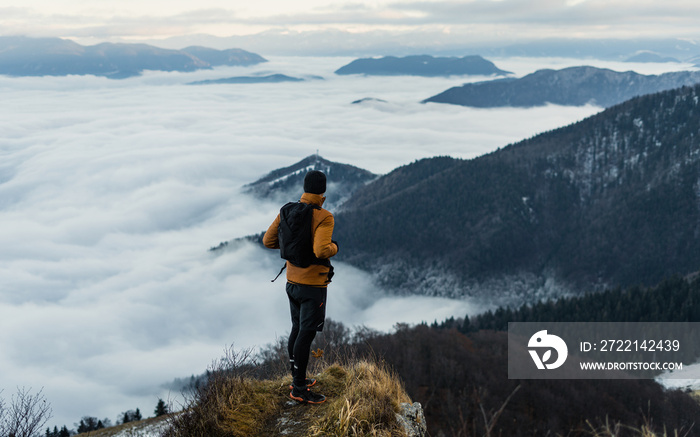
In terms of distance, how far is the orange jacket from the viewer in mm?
8672

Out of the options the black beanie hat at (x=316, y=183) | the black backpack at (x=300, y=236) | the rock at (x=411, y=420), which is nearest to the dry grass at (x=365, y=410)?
the rock at (x=411, y=420)

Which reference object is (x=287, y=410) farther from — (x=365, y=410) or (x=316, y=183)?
(x=316, y=183)

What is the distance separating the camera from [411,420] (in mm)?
8562

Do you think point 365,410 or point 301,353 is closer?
point 365,410

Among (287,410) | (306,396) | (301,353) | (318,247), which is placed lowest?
(287,410)

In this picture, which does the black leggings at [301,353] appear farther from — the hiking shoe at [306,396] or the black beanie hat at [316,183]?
the black beanie hat at [316,183]

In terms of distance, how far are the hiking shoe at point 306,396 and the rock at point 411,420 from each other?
1.64 meters

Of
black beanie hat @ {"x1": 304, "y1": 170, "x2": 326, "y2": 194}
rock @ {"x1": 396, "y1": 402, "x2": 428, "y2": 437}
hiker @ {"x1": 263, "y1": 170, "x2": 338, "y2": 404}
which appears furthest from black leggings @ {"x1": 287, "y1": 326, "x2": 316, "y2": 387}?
black beanie hat @ {"x1": 304, "y1": 170, "x2": 326, "y2": 194}

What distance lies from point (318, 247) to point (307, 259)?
1.64 ft

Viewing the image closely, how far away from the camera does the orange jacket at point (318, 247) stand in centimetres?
867

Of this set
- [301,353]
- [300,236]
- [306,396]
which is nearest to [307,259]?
[300,236]

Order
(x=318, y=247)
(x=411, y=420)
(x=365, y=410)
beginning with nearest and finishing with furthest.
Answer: (x=365, y=410) < (x=411, y=420) < (x=318, y=247)

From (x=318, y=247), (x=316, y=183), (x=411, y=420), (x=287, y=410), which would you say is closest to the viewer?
(x=411, y=420)

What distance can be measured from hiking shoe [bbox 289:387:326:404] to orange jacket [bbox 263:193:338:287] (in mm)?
2157
